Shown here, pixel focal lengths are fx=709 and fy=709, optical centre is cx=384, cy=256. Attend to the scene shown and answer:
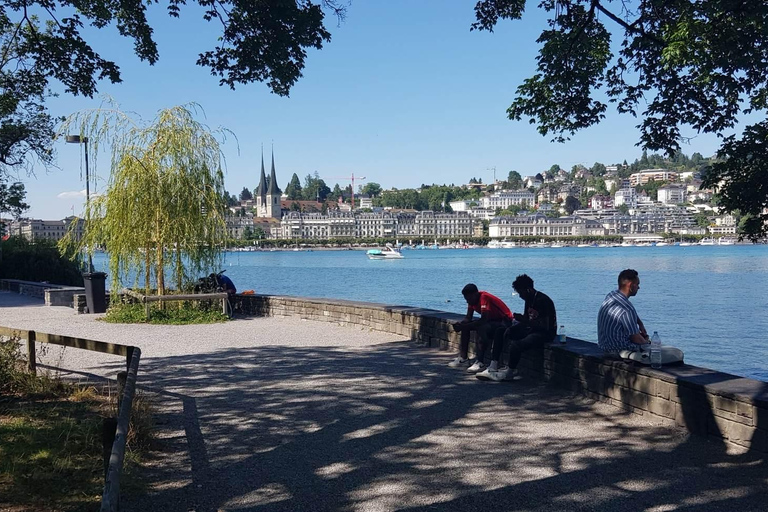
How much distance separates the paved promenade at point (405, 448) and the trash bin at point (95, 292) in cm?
785

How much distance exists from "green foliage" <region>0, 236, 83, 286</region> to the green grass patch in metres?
15.0

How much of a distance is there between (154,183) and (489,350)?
9.74 m

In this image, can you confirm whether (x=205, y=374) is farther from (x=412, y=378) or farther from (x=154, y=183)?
(x=154, y=183)

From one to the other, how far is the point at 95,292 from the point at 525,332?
12.3 metres

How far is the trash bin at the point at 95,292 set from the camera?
55.5ft

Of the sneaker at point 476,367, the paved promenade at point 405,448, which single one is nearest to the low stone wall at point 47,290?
the paved promenade at point 405,448

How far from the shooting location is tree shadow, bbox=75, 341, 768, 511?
15.2 ft

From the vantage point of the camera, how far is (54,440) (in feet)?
18.5

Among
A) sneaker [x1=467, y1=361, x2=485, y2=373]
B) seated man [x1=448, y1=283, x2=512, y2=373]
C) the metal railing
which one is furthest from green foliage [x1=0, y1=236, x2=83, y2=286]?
sneaker [x1=467, y1=361, x2=485, y2=373]

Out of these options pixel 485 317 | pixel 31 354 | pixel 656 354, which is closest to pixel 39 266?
pixel 31 354

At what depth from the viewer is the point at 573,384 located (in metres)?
7.51

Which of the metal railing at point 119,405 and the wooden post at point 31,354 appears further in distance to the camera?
the wooden post at point 31,354

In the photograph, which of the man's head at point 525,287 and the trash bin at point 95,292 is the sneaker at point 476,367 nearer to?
the man's head at point 525,287

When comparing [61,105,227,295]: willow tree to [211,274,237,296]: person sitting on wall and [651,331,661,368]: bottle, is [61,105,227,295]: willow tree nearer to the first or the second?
[211,274,237,296]: person sitting on wall
